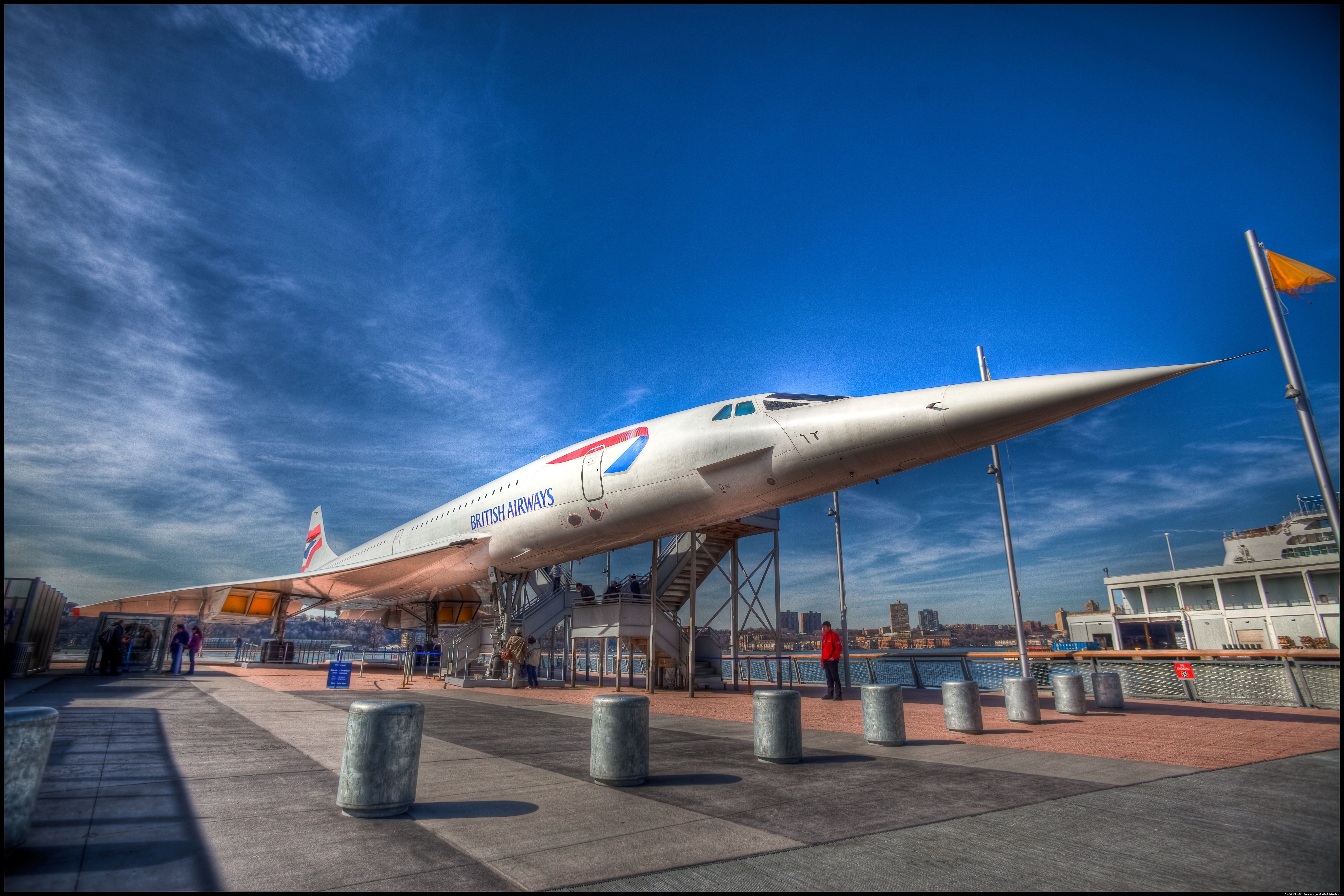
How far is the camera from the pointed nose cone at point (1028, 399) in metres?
7.73

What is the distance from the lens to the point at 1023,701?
1029 centimetres

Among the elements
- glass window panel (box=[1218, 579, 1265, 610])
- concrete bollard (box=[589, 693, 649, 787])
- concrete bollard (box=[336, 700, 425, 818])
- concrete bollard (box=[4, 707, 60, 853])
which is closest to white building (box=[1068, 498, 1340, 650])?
glass window panel (box=[1218, 579, 1265, 610])

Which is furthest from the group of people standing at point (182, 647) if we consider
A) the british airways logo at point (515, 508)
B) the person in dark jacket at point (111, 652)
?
the british airways logo at point (515, 508)

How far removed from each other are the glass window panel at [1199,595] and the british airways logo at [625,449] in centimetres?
3688

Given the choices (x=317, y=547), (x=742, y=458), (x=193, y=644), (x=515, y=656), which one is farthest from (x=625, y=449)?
(x=317, y=547)

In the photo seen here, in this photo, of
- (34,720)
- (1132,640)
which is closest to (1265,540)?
(1132,640)

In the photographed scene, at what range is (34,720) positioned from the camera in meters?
3.84

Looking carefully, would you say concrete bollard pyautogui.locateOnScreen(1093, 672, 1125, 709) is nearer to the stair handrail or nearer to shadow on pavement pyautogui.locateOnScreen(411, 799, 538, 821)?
shadow on pavement pyautogui.locateOnScreen(411, 799, 538, 821)

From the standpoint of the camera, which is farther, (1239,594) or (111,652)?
(1239,594)

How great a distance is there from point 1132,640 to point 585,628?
38696 mm

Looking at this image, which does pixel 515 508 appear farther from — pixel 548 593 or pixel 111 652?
pixel 111 652

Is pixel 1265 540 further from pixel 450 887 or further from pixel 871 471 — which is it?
pixel 450 887

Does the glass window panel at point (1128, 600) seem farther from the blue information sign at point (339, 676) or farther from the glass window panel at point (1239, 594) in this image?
the blue information sign at point (339, 676)

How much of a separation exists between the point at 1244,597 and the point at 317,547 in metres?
51.3
